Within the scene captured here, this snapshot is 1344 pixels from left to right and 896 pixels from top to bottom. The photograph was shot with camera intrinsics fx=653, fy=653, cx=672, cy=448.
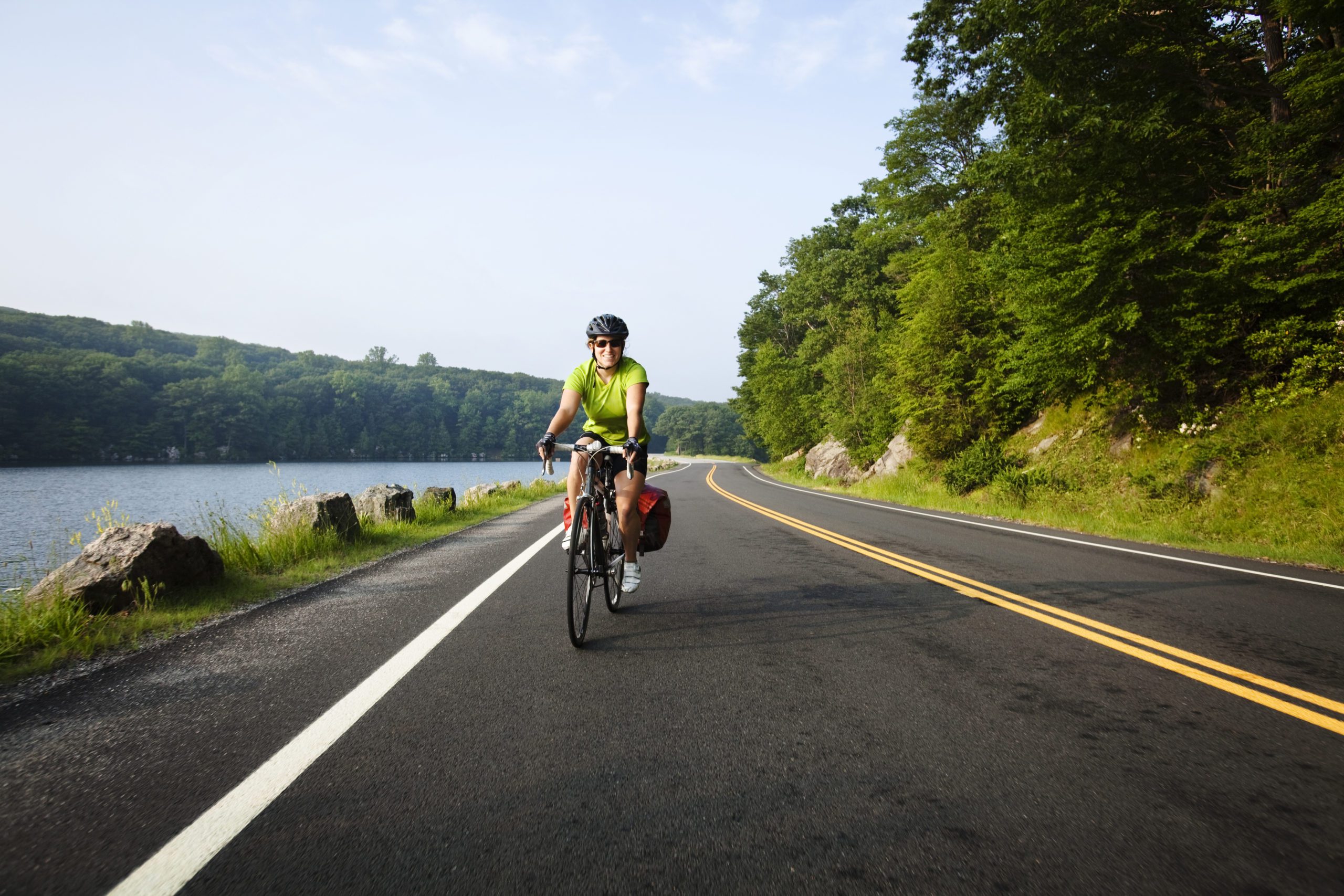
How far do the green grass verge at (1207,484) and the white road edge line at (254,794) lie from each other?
33.4ft

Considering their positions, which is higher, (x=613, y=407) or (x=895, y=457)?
(x=613, y=407)

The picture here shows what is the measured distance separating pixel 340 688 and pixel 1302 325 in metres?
15.2

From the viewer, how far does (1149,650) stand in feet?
13.5

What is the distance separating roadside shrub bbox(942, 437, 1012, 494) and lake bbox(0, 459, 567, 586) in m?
14.9

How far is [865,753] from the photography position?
2.71m

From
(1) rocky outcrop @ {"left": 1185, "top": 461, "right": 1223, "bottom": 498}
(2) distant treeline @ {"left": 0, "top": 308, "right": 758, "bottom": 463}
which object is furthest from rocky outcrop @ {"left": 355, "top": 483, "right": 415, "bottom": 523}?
(2) distant treeline @ {"left": 0, "top": 308, "right": 758, "bottom": 463}

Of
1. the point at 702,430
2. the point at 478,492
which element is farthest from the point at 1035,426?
the point at 702,430

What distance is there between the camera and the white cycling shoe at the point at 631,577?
4973 millimetres

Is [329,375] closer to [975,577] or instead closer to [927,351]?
[927,351]

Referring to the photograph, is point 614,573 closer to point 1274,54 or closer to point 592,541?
point 592,541

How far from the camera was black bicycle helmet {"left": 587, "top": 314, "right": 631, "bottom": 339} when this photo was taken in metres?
4.80

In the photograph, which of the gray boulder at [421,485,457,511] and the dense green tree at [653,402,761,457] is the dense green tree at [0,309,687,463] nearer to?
the dense green tree at [653,402,761,457]

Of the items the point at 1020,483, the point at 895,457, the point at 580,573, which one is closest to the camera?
the point at 580,573

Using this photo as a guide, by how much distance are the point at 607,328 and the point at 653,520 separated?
5.10ft
